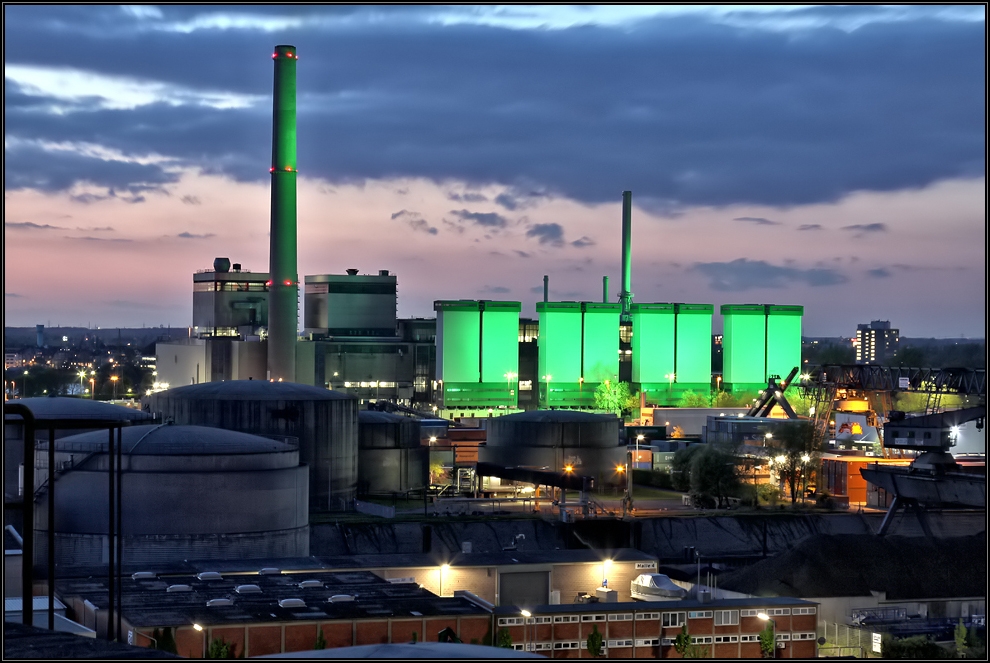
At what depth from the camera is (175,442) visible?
3962 cm

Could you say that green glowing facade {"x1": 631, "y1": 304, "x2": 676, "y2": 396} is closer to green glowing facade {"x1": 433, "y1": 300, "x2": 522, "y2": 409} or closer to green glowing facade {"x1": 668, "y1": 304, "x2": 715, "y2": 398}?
green glowing facade {"x1": 668, "y1": 304, "x2": 715, "y2": 398}

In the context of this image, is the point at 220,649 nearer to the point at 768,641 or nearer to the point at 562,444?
the point at 768,641

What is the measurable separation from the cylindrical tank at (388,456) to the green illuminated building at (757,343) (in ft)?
155

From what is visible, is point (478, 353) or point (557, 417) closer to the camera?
point (557, 417)

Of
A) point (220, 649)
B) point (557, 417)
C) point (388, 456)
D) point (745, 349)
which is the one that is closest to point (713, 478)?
point (557, 417)

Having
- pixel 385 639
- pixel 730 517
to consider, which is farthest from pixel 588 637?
pixel 730 517

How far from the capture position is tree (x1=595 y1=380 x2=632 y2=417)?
316 ft

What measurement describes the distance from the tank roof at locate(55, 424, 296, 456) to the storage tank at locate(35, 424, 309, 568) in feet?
0.09

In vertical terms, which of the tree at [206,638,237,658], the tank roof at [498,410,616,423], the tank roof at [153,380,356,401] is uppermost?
the tank roof at [153,380,356,401]

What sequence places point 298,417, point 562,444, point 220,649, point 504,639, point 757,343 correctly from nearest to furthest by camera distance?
point 220,649 → point 504,639 → point 298,417 → point 562,444 → point 757,343

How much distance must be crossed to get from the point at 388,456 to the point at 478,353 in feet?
116

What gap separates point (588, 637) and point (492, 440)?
35797 millimetres

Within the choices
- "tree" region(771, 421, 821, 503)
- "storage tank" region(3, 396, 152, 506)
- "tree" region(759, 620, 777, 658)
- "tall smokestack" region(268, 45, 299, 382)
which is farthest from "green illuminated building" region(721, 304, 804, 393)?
"tree" region(759, 620, 777, 658)

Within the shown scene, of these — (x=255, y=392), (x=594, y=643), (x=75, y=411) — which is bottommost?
(x=594, y=643)
